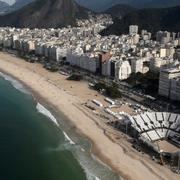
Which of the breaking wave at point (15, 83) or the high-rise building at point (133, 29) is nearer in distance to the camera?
the breaking wave at point (15, 83)

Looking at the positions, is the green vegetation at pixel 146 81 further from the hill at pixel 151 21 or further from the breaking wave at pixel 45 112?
the hill at pixel 151 21

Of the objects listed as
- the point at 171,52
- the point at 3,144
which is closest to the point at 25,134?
the point at 3,144

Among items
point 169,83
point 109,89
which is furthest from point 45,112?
point 169,83

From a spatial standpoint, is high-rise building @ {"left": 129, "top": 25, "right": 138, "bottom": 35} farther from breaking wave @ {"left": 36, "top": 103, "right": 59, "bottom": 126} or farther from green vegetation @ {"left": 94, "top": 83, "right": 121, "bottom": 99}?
breaking wave @ {"left": 36, "top": 103, "right": 59, "bottom": 126}

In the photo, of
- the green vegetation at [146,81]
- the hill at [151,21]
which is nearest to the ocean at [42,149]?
the green vegetation at [146,81]

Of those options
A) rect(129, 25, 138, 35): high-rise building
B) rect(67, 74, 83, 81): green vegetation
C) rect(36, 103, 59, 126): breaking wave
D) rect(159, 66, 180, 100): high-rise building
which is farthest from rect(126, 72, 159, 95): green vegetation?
rect(129, 25, 138, 35): high-rise building

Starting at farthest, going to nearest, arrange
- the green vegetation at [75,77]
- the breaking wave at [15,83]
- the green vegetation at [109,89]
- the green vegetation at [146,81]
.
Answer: the green vegetation at [75,77], the breaking wave at [15,83], the green vegetation at [146,81], the green vegetation at [109,89]
